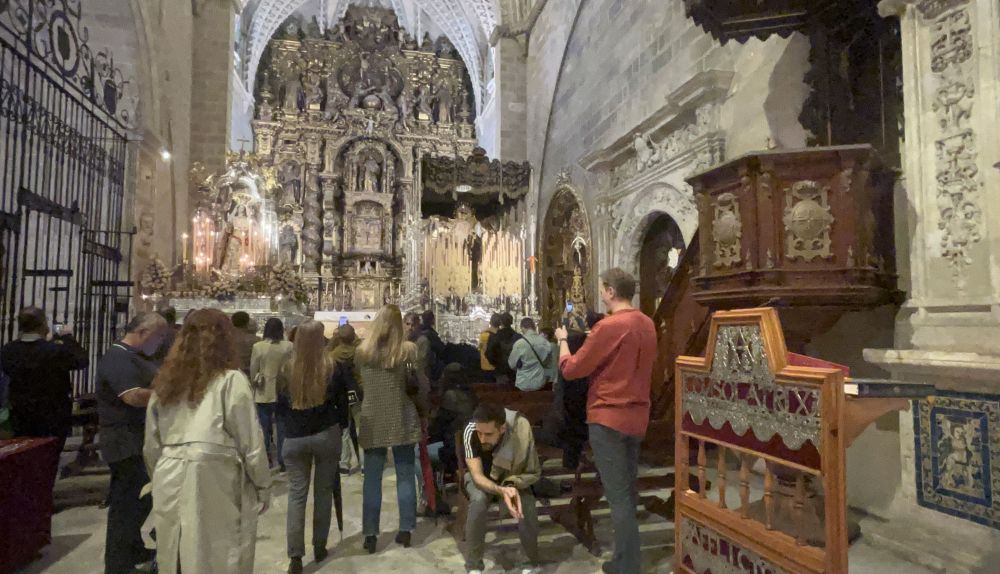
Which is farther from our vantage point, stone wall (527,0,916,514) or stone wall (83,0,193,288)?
stone wall (83,0,193,288)

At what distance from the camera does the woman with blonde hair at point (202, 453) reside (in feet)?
7.70

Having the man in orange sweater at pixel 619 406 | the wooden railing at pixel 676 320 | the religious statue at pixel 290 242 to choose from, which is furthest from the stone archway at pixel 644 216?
the religious statue at pixel 290 242

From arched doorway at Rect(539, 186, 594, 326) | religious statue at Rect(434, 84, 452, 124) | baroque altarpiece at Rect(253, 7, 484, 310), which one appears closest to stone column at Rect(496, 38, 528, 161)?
baroque altarpiece at Rect(253, 7, 484, 310)

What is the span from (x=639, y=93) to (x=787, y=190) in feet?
17.0

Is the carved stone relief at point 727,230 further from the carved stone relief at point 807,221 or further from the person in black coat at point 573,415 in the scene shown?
the person in black coat at point 573,415

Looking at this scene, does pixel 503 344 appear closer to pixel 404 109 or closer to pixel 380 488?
pixel 380 488

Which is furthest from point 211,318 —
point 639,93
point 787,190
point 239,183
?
point 239,183

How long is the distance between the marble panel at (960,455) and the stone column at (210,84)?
12.8m

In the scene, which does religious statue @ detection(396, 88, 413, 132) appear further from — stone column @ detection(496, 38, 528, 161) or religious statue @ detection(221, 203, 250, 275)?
religious statue @ detection(221, 203, 250, 275)

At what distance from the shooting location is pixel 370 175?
16.1 m

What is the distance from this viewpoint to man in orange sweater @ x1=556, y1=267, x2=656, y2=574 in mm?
2861

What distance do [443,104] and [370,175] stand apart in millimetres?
3671

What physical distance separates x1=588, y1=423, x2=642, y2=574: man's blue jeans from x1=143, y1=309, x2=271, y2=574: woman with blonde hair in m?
1.53

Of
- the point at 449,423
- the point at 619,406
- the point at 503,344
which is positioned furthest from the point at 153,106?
the point at 619,406
